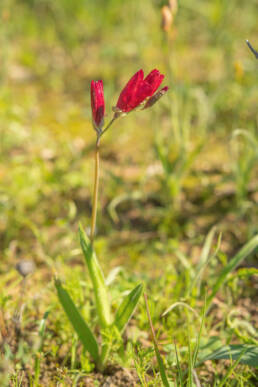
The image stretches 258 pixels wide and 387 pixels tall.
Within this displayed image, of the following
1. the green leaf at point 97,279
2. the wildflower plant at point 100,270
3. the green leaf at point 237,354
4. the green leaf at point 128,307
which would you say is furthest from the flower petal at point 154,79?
the green leaf at point 237,354

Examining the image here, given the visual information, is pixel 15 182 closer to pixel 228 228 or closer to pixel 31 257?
pixel 31 257

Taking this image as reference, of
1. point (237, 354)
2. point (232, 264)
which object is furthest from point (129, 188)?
point (237, 354)

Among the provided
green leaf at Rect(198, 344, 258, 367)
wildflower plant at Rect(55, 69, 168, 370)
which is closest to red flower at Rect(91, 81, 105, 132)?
wildflower plant at Rect(55, 69, 168, 370)

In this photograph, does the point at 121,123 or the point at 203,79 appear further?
the point at 203,79

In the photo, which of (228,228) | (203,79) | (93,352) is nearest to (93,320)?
(93,352)

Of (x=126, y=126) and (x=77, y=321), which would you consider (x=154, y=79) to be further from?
(x=126, y=126)

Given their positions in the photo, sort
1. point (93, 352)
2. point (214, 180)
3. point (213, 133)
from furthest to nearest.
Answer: point (213, 133) < point (214, 180) < point (93, 352)

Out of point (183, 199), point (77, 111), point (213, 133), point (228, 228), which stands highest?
point (77, 111)

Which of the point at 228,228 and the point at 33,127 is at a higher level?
the point at 33,127

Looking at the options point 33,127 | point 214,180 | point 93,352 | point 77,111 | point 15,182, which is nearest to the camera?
point 93,352
